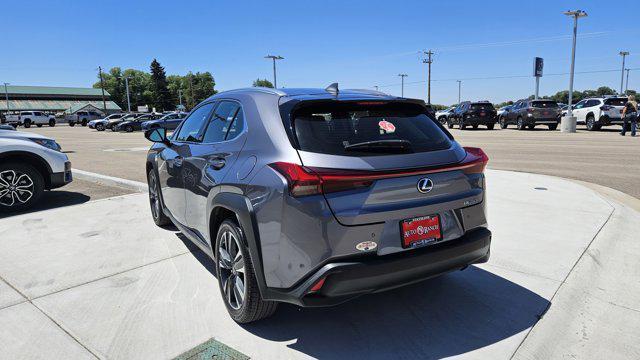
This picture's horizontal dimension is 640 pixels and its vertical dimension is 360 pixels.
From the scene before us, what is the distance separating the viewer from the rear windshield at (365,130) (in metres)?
2.61

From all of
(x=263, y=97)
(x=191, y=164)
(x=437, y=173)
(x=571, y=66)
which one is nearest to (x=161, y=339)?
(x=191, y=164)

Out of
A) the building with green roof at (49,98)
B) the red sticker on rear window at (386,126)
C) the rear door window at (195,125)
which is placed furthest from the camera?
the building with green roof at (49,98)

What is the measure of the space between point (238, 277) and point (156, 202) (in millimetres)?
2869

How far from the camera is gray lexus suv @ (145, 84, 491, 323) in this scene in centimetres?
244

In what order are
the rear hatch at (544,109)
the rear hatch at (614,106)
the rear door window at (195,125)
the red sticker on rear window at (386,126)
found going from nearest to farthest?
1. the red sticker on rear window at (386,126)
2. the rear door window at (195,125)
3. the rear hatch at (614,106)
4. the rear hatch at (544,109)

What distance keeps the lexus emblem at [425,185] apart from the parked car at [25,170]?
6.27 metres

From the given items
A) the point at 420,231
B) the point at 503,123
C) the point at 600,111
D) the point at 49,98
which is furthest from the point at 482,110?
the point at 49,98

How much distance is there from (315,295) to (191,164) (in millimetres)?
1880

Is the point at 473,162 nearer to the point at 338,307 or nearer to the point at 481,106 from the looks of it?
the point at 338,307

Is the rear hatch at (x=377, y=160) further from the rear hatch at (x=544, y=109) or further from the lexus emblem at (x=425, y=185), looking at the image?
the rear hatch at (x=544, y=109)

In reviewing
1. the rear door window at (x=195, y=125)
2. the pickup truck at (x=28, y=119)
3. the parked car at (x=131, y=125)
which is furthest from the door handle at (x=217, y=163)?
the pickup truck at (x=28, y=119)

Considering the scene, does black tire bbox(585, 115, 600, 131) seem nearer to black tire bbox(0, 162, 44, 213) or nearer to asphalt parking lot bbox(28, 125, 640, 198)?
asphalt parking lot bbox(28, 125, 640, 198)

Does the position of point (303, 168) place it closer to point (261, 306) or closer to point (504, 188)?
point (261, 306)

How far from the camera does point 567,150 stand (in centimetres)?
1389
